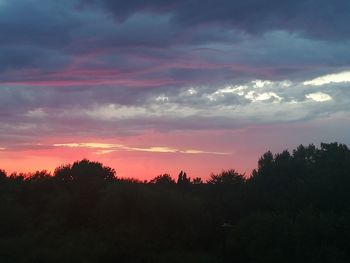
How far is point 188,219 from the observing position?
57.0m

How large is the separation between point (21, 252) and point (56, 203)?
55.7ft

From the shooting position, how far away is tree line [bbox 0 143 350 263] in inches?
1767

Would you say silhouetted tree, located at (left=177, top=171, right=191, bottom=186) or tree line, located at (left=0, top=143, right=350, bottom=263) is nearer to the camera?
tree line, located at (left=0, top=143, right=350, bottom=263)

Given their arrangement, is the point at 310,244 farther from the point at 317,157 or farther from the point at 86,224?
the point at 317,157

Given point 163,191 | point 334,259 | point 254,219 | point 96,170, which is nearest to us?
point 334,259

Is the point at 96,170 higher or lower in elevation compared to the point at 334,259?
higher

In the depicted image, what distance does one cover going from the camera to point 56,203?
6525cm

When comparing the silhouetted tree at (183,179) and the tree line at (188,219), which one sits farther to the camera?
the silhouetted tree at (183,179)

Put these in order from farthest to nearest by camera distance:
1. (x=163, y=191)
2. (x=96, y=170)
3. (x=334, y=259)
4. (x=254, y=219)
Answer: (x=96, y=170)
(x=163, y=191)
(x=254, y=219)
(x=334, y=259)

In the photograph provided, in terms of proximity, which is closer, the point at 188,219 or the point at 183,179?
the point at 188,219

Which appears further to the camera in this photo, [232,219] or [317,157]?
[317,157]

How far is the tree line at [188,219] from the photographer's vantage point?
44875 mm

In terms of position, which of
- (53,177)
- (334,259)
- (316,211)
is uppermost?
(53,177)

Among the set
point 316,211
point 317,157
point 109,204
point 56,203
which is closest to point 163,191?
point 109,204
